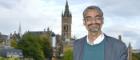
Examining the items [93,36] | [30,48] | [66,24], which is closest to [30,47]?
[30,48]

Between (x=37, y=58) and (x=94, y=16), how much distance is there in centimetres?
10260

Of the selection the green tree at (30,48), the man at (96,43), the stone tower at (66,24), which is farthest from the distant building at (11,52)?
the man at (96,43)

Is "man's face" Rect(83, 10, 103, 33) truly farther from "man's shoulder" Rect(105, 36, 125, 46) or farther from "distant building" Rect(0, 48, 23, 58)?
"distant building" Rect(0, 48, 23, 58)

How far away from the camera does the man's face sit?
201 inches

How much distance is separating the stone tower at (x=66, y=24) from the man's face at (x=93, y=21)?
6339 inches

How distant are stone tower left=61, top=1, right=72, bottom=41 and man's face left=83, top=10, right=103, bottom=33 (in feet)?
528

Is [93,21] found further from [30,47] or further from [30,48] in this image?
[30,47]

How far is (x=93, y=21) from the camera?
5098 mm

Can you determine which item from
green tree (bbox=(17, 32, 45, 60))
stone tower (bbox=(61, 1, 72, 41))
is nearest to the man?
green tree (bbox=(17, 32, 45, 60))

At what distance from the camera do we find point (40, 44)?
122688 mm

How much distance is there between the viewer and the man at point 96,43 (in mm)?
5039

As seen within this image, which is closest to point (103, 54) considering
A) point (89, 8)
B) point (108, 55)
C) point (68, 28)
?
point (108, 55)

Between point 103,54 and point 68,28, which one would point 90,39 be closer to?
point 103,54

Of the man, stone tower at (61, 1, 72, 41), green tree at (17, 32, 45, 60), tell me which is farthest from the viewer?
stone tower at (61, 1, 72, 41)
